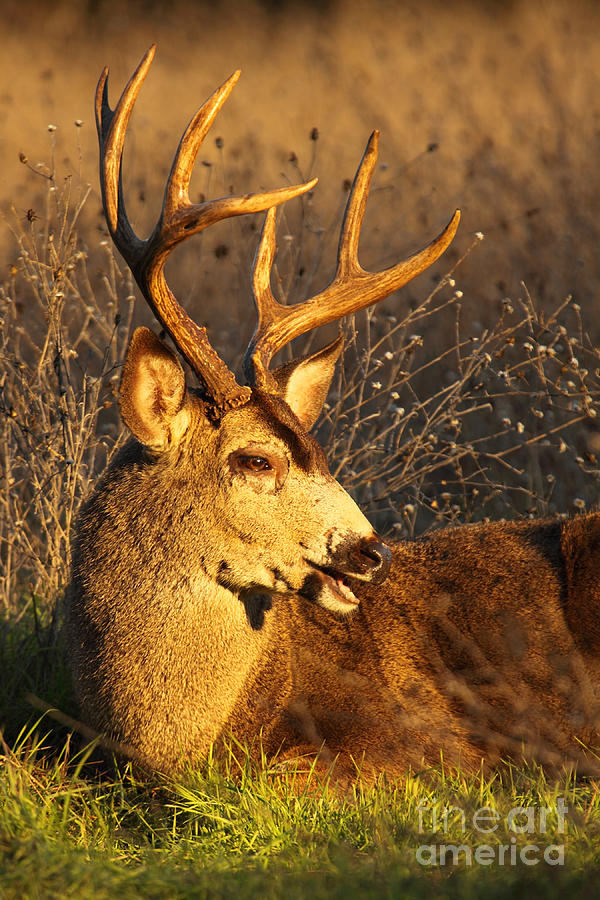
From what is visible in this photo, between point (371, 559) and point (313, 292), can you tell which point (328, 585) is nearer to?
point (371, 559)

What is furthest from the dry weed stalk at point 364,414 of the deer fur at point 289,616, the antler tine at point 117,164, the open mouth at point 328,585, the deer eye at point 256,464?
the open mouth at point 328,585

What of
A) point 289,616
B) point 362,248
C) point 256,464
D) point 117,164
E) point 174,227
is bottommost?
point 289,616

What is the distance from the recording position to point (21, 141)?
11867 millimetres

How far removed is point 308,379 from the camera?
4711 millimetres

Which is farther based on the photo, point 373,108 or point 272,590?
point 373,108

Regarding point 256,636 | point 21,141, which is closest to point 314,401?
point 256,636

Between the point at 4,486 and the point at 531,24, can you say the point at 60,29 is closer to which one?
the point at 531,24

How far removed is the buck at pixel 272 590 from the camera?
396cm

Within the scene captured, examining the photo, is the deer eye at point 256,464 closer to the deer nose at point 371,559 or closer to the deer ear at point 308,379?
the deer nose at point 371,559

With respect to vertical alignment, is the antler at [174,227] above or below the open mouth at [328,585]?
above

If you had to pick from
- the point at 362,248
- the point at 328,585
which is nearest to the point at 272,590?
the point at 328,585

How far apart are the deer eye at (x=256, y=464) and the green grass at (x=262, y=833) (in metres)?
Answer: 1.02

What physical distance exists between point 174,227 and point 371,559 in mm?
1274

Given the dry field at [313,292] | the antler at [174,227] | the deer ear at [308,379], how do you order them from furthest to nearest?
the deer ear at [308,379], the antler at [174,227], the dry field at [313,292]
